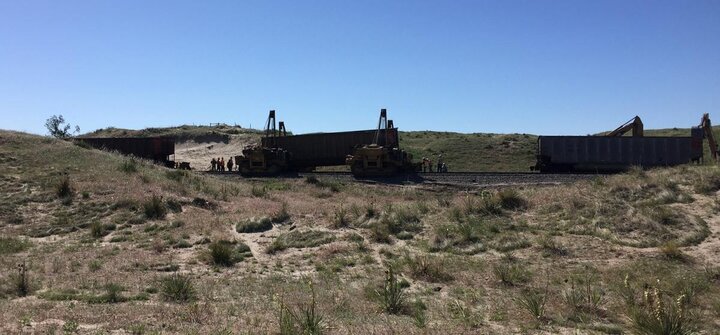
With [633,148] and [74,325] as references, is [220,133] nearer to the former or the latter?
[633,148]

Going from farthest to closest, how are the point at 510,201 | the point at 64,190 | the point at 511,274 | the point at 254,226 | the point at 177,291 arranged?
the point at 64,190 → the point at 510,201 → the point at 254,226 → the point at 511,274 → the point at 177,291

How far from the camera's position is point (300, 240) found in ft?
52.2

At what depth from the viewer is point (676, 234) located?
46.9 feet

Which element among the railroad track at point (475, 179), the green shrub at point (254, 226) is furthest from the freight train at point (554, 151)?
the green shrub at point (254, 226)

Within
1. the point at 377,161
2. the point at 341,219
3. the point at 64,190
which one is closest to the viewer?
the point at 341,219

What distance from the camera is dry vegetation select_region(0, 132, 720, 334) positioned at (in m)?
8.06

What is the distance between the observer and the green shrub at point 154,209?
19547mm

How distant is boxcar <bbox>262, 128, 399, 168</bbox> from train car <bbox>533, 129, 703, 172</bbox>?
1379 cm

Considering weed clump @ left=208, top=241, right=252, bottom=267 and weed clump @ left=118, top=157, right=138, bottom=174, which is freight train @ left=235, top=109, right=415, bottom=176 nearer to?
weed clump @ left=118, top=157, right=138, bottom=174

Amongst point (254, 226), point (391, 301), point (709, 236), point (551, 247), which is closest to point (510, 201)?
point (551, 247)

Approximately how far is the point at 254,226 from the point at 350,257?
16.2 feet

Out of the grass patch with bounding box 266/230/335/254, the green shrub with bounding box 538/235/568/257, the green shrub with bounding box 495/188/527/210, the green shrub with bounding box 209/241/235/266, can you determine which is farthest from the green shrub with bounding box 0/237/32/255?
the green shrub with bounding box 495/188/527/210

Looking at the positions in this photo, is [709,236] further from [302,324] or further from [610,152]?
[610,152]

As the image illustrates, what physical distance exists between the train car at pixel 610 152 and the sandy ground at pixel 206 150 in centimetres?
3511
